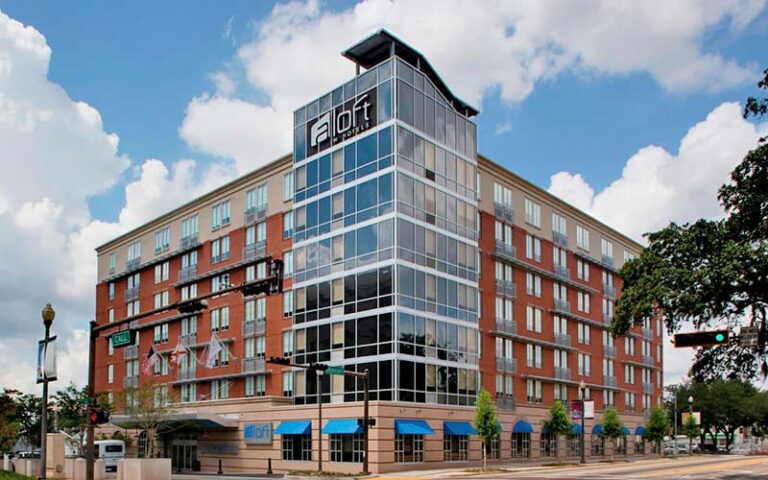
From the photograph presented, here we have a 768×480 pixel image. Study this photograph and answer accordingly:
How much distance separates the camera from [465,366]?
56.7m

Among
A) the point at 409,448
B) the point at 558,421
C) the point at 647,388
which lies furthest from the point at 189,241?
the point at 647,388

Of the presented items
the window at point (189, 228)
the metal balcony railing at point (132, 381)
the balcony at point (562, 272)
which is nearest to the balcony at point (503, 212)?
the balcony at point (562, 272)

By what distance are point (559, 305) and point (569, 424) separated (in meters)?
10.4

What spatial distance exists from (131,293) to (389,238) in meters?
39.3

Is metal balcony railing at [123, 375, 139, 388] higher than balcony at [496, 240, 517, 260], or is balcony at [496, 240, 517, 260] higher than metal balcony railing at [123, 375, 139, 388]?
balcony at [496, 240, 517, 260]

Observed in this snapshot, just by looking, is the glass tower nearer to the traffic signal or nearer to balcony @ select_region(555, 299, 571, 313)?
balcony @ select_region(555, 299, 571, 313)

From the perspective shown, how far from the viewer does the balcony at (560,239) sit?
234 ft

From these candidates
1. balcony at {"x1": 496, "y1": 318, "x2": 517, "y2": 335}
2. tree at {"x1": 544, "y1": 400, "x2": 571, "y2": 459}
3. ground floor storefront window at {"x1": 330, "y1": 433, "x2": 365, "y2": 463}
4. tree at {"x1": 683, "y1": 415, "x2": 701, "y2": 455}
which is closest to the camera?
ground floor storefront window at {"x1": 330, "y1": 433, "x2": 365, "y2": 463}

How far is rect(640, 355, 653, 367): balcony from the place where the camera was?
285 ft

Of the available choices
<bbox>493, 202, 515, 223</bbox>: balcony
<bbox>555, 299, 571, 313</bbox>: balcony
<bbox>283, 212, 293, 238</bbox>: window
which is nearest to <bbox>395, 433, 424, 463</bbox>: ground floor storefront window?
<bbox>283, 212, 293, 238</bbox>: window

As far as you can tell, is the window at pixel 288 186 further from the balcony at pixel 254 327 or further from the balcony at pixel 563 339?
the balcony at pixel 563 339

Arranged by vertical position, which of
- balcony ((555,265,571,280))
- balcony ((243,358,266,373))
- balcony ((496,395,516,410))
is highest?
balcony ((555,265,571,280))

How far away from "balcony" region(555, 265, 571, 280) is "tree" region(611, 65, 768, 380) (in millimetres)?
35915

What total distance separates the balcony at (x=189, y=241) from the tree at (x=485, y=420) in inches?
1217
